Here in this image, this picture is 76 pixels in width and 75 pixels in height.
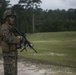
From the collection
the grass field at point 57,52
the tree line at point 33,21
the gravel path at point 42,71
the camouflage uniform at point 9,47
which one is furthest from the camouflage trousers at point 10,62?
the tree line at point 33,21

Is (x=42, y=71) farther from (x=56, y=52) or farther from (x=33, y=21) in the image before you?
(x=33, y=21)

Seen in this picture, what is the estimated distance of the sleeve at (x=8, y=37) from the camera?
5.93 meters

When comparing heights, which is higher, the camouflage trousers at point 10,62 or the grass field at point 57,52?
the camouflage trousers at point 10,62

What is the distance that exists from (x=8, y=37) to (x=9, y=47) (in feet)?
0.85

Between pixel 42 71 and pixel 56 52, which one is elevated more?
pixel 42 71

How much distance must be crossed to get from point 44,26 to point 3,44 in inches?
2688

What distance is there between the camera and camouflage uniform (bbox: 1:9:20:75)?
5.96m

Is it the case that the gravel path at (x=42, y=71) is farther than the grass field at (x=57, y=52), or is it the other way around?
the grass field at (x=57, y=52)

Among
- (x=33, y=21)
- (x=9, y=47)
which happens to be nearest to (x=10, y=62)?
(x=9, y=47)

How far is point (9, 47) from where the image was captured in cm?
609

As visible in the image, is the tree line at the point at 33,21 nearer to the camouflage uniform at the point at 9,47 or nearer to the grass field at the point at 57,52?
the grass field at the point at 57,52

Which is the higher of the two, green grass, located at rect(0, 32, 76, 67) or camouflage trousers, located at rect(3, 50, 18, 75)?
camouflage trousers, located at rect(3, 50, 18, 75)

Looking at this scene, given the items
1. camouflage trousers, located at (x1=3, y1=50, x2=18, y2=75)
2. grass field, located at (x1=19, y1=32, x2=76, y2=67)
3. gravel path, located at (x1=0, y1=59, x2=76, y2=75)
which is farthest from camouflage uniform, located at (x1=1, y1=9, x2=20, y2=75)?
grass field, located at (x1=19, y1=32, x2=76, y2=67)

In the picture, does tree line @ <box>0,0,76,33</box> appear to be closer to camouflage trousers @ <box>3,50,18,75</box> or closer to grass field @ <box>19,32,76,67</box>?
grass field @ <box>19,32,76,67</box>
